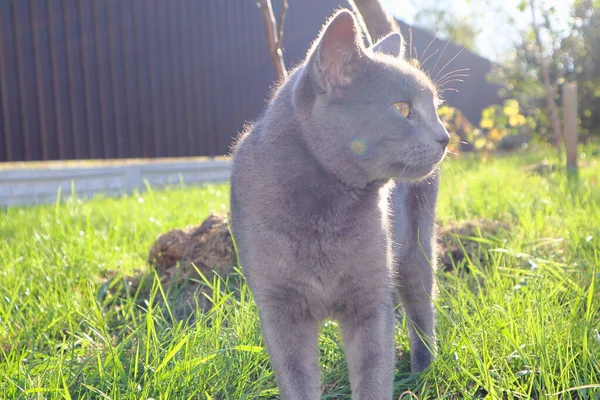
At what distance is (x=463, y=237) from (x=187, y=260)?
122cm

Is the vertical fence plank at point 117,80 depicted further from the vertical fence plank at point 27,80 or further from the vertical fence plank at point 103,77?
the vertical fence plank at point 27,80

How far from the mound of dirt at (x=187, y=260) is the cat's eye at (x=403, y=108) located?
3.69 ft

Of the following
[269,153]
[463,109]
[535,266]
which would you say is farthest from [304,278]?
[463,109]

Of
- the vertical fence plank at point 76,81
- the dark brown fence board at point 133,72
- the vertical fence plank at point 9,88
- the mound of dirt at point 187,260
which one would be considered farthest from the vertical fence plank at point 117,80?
the mound of dirt at point 187,260

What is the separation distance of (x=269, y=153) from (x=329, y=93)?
0.71 ft

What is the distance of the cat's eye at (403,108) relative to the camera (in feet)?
4.82

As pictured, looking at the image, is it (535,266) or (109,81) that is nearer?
(535,266)

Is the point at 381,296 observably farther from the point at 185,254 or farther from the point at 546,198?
the point at 546,198

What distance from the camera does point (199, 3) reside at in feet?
22.6

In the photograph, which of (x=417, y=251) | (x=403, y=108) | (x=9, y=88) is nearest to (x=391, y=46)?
Answer: (x=403, y=108)

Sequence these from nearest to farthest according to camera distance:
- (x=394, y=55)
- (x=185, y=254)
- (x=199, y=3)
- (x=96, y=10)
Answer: (x=394, y=55) → (x=185, y=254) → (x=96, y=10) → (x=199, y=3)

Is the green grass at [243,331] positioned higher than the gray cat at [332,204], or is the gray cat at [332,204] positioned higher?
the gray cat at [332,204]

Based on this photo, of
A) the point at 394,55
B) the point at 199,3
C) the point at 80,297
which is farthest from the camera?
the point at 199,3

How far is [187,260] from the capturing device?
8.16 ft
